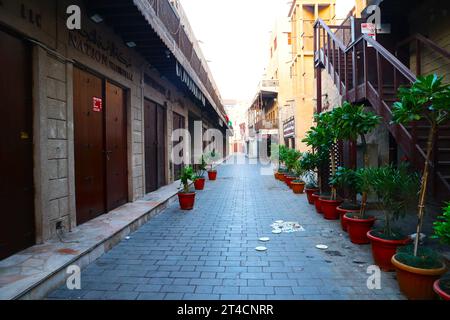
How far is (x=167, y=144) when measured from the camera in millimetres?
11578

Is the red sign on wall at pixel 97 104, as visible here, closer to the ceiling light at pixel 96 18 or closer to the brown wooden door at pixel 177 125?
the ceiling light at pixel 96 18

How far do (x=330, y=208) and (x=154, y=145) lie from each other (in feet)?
19.2

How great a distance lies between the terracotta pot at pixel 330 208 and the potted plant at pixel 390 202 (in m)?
2.37

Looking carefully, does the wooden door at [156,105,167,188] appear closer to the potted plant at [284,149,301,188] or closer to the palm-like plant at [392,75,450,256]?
the potted plant at [284,149,301,188]

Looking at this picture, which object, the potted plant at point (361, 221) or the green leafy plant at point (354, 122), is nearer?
the potted plant at point (361, 221)

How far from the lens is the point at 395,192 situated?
14.4ft

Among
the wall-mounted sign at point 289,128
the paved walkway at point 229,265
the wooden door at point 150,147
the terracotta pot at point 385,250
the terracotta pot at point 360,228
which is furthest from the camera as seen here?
the wall-mounted sign at point 289,128

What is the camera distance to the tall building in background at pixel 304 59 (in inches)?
829

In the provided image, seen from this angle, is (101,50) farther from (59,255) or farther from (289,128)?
(289,128)

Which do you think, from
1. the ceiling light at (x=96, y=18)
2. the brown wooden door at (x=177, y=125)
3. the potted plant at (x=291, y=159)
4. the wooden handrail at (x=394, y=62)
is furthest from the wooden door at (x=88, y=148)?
the potted plant at (x=291, y=159)

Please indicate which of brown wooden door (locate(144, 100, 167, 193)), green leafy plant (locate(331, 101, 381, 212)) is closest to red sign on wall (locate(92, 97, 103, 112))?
brown wooden door (locate(144, 100, 167, 193))

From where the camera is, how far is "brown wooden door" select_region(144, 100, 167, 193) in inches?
381

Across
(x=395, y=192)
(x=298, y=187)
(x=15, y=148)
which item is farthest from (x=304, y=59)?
(x=15, y=148)
